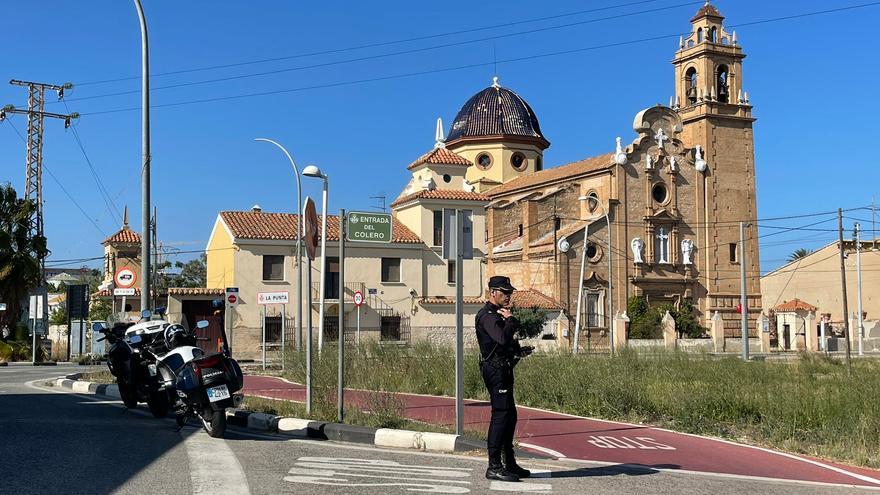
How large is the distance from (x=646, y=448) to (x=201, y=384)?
541 centimetres

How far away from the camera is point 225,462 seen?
8633 mm

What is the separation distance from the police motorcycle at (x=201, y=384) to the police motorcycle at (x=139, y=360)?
0.61 m

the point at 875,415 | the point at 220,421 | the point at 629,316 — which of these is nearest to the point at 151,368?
the point at 220,421

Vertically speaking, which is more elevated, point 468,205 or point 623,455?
point 468,205

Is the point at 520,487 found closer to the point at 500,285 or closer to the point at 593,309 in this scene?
the point at 500,285

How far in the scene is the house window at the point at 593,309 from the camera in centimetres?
5556

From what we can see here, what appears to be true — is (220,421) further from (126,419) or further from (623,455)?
(623,455)

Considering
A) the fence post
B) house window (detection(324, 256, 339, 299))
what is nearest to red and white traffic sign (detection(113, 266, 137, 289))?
house window (detection(324, 256, 339, 299))

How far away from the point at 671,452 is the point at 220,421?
5.38 metres

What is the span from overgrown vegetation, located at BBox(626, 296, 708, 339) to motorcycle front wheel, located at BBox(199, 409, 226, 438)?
4720 centimetres

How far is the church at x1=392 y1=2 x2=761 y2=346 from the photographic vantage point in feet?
184

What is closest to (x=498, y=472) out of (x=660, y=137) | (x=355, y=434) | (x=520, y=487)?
(x=520, y=487)

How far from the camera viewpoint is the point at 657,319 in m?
56.3

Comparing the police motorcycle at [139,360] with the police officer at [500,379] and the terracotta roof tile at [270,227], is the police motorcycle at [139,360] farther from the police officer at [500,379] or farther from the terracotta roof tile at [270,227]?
the terracotta roof tile at [270,227]
